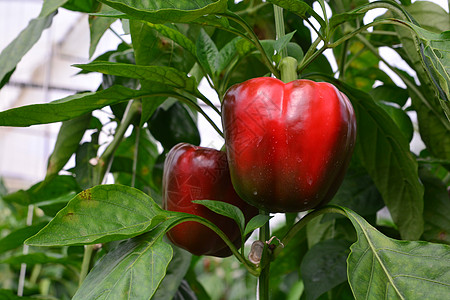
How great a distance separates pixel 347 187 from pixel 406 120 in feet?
0.52

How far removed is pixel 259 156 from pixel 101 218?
5.5 inches

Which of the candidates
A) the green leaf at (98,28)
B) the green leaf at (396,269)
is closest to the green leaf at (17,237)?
the green leaf at (98,28)

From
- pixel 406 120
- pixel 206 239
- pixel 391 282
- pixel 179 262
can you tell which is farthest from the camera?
pixel 406 120

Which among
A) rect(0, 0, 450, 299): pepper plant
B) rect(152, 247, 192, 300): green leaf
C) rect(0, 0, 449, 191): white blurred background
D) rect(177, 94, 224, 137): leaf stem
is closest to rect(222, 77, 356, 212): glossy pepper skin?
rect(0, 0, 450, 299): pepper plant

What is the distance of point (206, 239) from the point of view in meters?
0.57

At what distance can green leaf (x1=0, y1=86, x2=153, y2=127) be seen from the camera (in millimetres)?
510

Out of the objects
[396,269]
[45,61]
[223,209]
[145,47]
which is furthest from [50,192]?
[45,61]

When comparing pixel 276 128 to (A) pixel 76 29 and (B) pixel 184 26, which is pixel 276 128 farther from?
(A) pixel 76 29

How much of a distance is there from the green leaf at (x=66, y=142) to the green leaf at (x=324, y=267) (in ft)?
1.07

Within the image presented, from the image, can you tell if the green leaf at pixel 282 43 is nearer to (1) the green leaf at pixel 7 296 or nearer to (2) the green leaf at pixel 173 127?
(2) the green leaf at pixel 173 127

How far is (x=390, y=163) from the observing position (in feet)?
2.15

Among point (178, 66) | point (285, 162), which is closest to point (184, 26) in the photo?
point (178, 66)

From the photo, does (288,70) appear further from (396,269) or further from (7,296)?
(7,296)

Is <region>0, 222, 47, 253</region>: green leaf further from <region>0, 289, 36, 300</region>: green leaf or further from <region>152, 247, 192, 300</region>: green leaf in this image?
<region>152, 247, 192, 300</region>: green leaf
